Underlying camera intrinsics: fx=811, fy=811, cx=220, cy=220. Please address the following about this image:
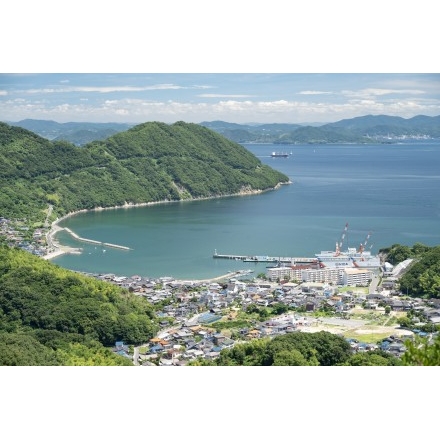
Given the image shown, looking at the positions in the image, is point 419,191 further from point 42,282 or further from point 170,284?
point 42,282

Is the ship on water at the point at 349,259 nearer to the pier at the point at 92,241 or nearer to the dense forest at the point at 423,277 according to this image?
the dense forest at the point at 423,277

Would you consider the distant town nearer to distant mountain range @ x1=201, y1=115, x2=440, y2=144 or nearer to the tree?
the tree

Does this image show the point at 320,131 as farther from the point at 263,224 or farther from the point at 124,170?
the point at 263,224

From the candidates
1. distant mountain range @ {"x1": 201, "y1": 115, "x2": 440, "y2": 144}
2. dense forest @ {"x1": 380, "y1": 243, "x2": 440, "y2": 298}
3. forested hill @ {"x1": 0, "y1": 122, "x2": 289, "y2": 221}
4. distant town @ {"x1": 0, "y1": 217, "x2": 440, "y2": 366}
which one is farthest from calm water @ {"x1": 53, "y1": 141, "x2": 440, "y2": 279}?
distant mountain range @ {"x1": 201, "y1": 115, "x2": 440, "y2": 144}

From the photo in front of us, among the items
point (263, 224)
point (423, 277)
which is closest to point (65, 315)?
point (423, 277)

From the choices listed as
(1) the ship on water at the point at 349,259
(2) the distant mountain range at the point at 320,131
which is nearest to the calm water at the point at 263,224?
(1) the ship on water at the point at 349,259

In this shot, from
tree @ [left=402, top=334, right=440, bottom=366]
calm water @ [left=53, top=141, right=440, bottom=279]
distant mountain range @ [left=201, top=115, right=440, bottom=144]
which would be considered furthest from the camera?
distant mountain range @ [left=201, top=115, right=440, bottom=144]

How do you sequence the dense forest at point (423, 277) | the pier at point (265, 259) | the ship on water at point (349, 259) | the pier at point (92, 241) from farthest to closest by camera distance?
the pier at point (92, 241)
the pier at point (265, 259)
the ship on water at point (349, 259)
the dense forest at point (423, 277)
